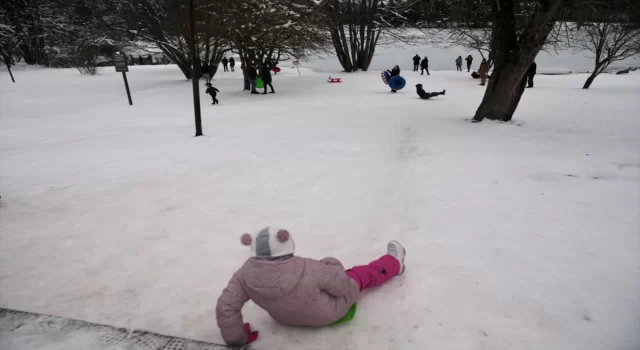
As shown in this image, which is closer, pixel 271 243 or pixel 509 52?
pixel 271 243

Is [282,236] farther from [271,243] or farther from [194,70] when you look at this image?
[194,70]

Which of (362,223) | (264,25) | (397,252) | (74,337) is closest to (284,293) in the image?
(397,252)

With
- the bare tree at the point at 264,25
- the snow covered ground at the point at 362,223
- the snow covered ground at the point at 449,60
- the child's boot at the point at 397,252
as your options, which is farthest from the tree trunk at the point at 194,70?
the snow covered ground at the point at 449,60

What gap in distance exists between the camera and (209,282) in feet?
9.08

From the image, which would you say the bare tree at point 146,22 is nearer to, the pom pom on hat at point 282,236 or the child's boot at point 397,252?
the child's boot at point 397,252

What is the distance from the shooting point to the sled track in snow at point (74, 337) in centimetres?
214

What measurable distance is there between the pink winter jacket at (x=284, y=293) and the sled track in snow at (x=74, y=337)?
338 mm

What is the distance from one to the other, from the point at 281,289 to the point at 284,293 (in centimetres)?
4

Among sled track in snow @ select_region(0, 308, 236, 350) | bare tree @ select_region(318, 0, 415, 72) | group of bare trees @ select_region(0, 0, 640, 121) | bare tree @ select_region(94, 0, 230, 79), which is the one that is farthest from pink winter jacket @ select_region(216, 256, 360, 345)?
bare tree @ select_region(318, 0, 415, 72)

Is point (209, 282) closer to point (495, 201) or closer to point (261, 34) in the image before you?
point (495, 201)

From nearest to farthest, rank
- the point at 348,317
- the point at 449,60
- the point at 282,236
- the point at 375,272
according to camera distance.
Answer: the point at 282,236 < the point at 348,317 < the point at 375,272 < the point at 449,60

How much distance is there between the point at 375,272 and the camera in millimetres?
2566

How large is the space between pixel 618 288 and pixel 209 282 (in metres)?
3.08

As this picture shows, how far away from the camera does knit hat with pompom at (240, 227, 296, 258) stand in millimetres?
1903
